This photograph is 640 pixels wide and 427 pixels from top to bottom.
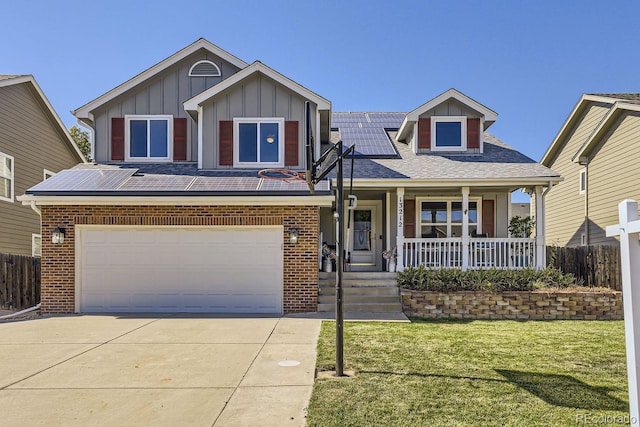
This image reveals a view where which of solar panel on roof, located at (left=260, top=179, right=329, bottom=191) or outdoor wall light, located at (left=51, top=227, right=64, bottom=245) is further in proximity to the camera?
solar panel on roof, located at (left=260, top=179, right=329, bottom=191)

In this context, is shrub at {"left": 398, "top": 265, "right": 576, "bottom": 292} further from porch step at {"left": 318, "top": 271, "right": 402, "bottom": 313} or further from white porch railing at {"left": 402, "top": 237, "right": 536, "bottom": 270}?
white porch railing at {"left": 402, "top": 237, "right": 536, "bottom": 270}

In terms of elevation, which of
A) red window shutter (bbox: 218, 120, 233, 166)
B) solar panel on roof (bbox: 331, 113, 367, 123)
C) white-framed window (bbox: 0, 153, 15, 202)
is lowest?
white-framed window (bbox: 0, 153, 15, 202)

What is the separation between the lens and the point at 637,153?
13875 mm

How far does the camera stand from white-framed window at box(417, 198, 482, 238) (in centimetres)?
1412

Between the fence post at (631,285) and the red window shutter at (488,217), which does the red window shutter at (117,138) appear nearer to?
the red window shutter at (488,217)

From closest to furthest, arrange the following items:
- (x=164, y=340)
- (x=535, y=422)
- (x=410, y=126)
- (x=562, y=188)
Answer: (x=535, y=422) → (x=164, y=340) → (x=410, y=126) → (x=562, y=188)

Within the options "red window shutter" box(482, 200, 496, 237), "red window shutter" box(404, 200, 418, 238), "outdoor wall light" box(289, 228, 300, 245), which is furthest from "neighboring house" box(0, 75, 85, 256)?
"red window shutter" box(482, 200, 496, 237)

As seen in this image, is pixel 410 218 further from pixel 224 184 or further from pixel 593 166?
pixel 593 166

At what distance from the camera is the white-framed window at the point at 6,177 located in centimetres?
1470

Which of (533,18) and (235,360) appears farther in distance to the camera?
(533,18)

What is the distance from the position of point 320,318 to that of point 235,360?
3.75 meters

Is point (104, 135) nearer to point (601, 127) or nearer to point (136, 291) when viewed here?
point (136, 291)

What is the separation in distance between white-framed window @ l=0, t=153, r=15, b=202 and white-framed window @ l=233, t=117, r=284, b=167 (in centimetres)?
807

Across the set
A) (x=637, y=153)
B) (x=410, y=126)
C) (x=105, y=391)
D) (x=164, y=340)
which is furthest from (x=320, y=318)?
(x=637, y=153)
